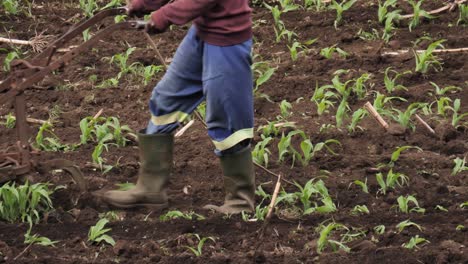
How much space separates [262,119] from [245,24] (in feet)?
5.63

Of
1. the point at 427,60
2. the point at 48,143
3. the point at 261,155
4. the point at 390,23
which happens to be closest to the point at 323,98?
the point at 427,60

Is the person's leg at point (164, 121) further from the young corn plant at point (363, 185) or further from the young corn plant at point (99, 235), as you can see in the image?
the young corn plant at point (363, 185)

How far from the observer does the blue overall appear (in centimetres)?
579

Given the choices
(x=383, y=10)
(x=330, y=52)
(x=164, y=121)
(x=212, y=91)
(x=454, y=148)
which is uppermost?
(x=212, y=91)

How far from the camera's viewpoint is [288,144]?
22.0 ft

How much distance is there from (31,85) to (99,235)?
0.79 m

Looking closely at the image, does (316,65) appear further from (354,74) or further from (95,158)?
(95,158)

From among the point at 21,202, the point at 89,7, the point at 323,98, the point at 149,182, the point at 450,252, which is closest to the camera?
the point at 450,252

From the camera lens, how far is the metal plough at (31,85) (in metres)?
5.74

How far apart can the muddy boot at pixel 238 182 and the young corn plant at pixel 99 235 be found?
2.08ft

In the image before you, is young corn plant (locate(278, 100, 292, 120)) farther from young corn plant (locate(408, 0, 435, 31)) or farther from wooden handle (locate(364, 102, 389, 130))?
young corn plant (locate(408, 0, 435, 31))

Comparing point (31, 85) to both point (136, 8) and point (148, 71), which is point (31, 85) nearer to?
Result: point (136, 8)

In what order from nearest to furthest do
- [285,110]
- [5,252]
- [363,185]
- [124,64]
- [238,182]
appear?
1. [5,252]
2. [238,182]
3. [363,185]
4. [285,110]
5. [124,64]

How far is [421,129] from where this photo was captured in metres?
7.19
